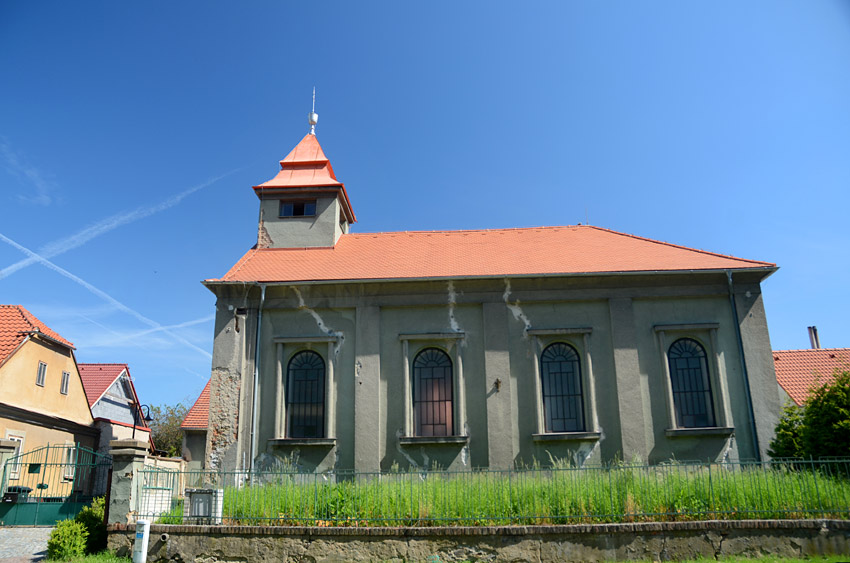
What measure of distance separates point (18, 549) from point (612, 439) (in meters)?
14.0

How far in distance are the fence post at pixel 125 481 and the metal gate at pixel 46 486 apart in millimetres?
258

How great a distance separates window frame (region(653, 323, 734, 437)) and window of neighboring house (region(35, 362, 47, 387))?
22.0m

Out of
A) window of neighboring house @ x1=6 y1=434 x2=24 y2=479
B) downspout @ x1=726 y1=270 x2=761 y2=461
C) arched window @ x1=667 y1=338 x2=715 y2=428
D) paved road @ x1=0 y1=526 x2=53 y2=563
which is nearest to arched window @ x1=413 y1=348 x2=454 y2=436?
arched window @ x1=667 y1=338 x2=715 y2=428

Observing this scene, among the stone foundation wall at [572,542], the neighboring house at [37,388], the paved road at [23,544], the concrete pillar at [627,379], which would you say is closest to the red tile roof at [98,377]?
the neighboring house at [37,388]

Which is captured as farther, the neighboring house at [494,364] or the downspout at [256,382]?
the downspout at [256,382]

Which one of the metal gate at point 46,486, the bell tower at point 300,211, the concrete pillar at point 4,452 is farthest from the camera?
the bell tower at point 300,211

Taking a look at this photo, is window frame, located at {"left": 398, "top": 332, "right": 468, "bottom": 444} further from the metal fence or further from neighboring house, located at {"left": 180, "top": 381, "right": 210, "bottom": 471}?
neighboring house, located at {"left": 180, "top": 381, "right": 210, "bottom": 471}

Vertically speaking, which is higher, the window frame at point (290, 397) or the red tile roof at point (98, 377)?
the red tile roof at point (98, 377)

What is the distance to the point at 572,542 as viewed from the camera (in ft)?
35.8

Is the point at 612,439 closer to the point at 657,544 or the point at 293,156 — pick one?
the point at 657,544

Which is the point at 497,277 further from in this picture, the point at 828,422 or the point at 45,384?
the point at 45,384

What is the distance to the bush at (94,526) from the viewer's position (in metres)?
12.1

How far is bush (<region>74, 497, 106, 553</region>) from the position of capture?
1211 cm

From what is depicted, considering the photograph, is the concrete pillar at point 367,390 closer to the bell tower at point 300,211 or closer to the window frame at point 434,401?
the window frame at point 434,401
